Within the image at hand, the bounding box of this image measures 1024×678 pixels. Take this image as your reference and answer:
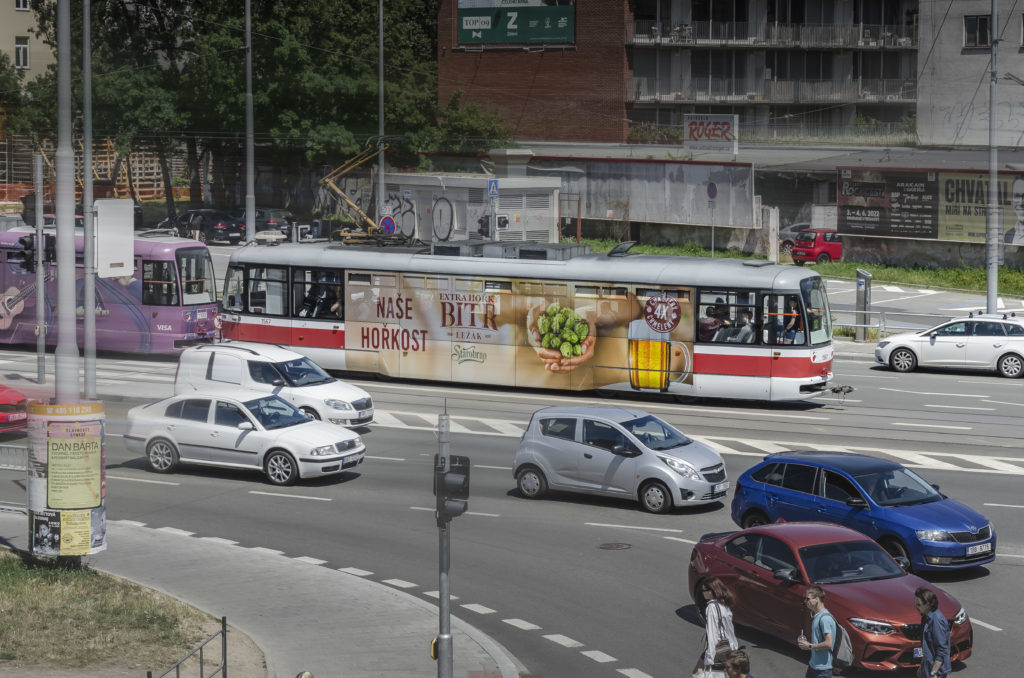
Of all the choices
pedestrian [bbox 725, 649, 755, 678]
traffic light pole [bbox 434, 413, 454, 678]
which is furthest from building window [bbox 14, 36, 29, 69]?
pedestrian [bbox 725, 649, 755, 678]

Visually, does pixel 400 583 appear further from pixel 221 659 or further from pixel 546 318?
pixel 546 318

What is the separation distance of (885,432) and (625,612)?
1191 cm

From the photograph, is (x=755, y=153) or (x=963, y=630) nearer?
(x=963, y=630)

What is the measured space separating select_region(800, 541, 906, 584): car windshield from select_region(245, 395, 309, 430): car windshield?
35.8 feet

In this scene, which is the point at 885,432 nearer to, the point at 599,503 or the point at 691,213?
the point at 599,503

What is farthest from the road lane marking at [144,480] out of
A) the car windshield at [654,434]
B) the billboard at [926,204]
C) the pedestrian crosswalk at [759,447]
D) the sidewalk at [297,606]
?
the billboard at [926,204]

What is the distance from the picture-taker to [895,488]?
55.2 ft

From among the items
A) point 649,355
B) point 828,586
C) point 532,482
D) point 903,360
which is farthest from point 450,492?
point 903,360

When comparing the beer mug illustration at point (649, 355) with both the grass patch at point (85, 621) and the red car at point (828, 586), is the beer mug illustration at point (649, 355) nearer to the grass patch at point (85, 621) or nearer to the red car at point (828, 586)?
the red car at point (828, 586)

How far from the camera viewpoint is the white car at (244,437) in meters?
21.8

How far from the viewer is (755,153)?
67.8 m

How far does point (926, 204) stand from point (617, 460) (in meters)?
33.5

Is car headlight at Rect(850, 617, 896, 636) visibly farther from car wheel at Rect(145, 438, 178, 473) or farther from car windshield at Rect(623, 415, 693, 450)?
car wheel at Rect(145, 438, 178, 473)

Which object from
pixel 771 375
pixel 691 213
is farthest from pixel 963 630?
pixel 691 213
